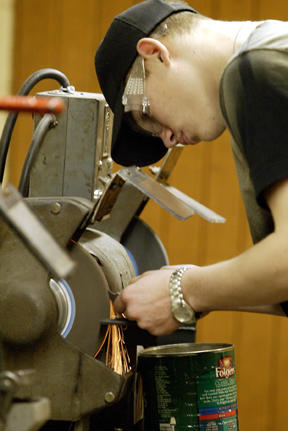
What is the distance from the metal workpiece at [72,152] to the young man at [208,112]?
5cm

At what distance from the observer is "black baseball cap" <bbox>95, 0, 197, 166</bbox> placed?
1.26m

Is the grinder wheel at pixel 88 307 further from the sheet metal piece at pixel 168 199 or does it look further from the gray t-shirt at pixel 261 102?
the gray t-shirt at pixel 261 102

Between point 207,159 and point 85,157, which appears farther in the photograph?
point 207,159

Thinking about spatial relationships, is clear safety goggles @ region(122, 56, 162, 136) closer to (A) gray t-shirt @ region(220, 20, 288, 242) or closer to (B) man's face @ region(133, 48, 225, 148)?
(B) man's face @ region(133, 48, 225, 148)

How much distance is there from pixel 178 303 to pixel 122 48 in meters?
0.47

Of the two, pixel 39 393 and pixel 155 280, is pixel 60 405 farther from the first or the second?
pixel 155 280

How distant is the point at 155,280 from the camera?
48.0 inches

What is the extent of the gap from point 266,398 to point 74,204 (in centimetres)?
219

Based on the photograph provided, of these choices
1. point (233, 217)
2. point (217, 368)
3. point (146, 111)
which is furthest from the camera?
point (233, 217)

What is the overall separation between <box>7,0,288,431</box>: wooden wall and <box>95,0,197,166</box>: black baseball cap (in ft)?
5.20

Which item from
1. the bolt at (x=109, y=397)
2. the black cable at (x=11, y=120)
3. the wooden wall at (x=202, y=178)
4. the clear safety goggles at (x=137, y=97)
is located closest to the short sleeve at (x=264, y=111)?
the clear safety goggles at (x=137, y=97)

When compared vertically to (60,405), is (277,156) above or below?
above

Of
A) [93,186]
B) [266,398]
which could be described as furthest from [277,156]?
[266,398]

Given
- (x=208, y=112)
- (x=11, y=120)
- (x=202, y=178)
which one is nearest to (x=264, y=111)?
(x=208, y=112)
